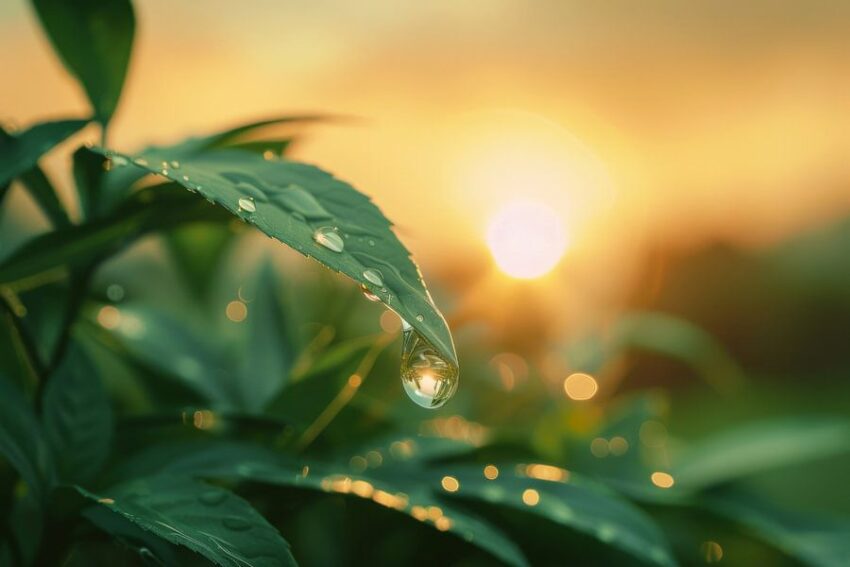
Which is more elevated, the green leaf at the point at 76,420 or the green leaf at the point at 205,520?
the green leaf at the point at 76,420

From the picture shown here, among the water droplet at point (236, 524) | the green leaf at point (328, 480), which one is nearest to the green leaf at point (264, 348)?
the green leaf at point (328, 480)

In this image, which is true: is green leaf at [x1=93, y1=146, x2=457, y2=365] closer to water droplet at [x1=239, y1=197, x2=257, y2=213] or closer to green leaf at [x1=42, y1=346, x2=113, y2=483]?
water droplet at [x1=239, y1=197, x2=257, y2=213]

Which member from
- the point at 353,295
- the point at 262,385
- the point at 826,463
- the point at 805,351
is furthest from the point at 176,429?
the point at 805,351

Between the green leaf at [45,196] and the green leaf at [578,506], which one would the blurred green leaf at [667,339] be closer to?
the green leaf at [578,506]

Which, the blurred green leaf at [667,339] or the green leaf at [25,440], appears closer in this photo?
the green leaf at [25,440]

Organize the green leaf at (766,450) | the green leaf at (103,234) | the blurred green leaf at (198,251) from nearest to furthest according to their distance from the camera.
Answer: the green leaf at (103,234)
the green leaf at (766,450)
the blurred green leaf at (198,251)

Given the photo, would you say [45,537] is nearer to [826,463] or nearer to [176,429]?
[176,429]

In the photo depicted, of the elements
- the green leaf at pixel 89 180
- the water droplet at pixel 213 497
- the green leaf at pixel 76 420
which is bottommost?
the water droplet at pixel 213 497
